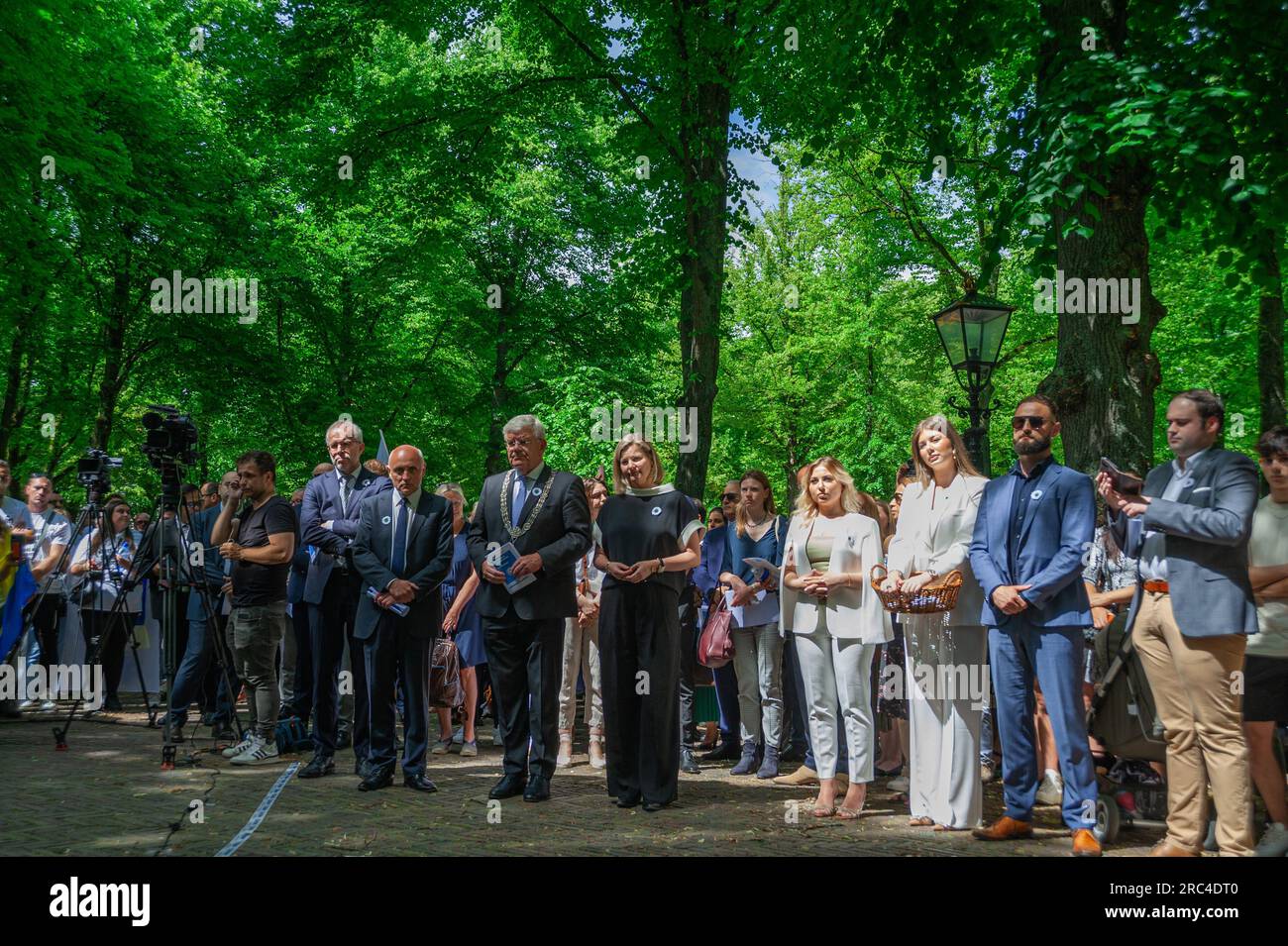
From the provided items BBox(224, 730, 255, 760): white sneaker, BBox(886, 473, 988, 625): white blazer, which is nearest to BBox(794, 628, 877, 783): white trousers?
BBox(886, 473, 988, 625): white blazer

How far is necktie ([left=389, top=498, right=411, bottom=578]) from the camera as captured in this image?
7.72m

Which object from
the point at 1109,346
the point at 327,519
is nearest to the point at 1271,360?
the point at 1109,346

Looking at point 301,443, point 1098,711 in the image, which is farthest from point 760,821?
point 301,443

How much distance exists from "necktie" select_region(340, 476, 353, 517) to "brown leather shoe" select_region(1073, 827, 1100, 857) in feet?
18.9

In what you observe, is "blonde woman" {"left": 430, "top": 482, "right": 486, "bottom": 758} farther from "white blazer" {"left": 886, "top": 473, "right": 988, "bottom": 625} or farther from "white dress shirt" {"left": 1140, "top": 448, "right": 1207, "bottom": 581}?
"white dress shirt" {"left": 1140, "top": 448, "right": 1207, "bottom": 581}

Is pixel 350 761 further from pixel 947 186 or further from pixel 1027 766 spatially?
pixel 947 186

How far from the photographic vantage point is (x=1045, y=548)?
19.6 feet

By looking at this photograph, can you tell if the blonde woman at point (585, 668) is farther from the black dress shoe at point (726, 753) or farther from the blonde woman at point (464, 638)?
the black dress shoe at point (726, 753)

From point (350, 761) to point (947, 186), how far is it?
1970 centimetres

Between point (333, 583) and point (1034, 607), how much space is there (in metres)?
5.23

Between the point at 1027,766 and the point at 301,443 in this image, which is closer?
the point at 1027,766

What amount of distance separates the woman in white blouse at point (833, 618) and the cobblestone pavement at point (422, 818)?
1.46 feet

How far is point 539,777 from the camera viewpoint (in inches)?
287

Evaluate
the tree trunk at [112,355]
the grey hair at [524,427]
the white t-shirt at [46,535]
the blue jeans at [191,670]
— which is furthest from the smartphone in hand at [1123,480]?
the tree trunk at [112,355]
